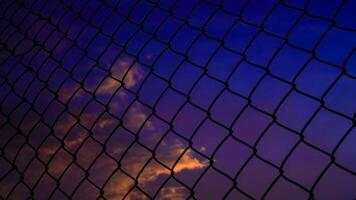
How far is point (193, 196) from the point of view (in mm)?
2664

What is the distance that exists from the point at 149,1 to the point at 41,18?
110 cm

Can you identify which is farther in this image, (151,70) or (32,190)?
(32,190)

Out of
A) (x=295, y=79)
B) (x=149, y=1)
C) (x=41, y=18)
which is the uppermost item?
(x=41, y=18)

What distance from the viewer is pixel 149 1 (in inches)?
133

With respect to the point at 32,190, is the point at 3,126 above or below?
above

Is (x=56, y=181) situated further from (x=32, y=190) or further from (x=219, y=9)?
(x=219, y=9)

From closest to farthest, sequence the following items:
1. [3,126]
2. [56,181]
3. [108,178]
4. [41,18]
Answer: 1. [108,178]
2. [56,181]
3. [3,126]
4. [41,18]

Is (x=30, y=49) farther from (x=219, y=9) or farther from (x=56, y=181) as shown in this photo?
(x=219, y=9)

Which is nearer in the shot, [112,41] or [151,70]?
[151,70]

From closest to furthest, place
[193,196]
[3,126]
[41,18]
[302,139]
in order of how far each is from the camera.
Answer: [302,139] → [193,196] → [3,126] → [41,18]

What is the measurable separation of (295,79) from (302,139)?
11.7 inches

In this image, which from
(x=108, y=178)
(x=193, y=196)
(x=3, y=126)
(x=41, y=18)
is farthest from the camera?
(x=41, y=18)

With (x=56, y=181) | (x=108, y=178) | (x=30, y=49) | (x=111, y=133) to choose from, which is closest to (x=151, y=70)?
(x=111, y=133)

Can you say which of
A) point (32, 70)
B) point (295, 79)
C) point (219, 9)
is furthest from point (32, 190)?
point (295, 79)
